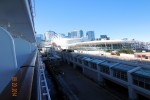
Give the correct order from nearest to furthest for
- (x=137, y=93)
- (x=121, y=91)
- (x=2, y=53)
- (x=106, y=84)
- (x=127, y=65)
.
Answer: (x=2, y=53) → (x=137, y=93) → (x=127, y=65) → (x=121, y=91) → (x=106, y=84)

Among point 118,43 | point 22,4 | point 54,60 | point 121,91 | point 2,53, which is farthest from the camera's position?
point 118,43

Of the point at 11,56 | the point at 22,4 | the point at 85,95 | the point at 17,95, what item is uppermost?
the point at 22,4

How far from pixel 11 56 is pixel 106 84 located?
1099 inches

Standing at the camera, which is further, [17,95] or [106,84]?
[106,84]

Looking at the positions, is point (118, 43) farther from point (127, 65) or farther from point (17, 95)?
point (17, 95)

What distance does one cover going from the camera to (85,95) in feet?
83.9

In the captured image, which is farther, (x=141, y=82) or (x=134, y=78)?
(x=134, y=78)

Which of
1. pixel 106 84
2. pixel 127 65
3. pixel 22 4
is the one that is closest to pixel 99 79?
pixel 106 84

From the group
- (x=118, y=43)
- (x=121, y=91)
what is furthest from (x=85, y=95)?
(x=118, y=43)

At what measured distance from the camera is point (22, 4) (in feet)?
19.7

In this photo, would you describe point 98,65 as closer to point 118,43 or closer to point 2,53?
point 2,53

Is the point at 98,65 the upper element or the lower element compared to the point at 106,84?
upper

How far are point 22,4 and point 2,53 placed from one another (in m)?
3.59

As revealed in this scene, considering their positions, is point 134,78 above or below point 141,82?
above
